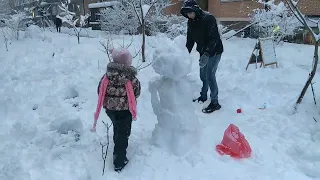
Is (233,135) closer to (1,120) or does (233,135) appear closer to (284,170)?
(284,170)

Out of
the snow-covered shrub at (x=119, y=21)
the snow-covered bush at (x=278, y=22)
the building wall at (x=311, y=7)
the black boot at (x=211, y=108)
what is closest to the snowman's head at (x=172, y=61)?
the black boot at (x=211, y=108)

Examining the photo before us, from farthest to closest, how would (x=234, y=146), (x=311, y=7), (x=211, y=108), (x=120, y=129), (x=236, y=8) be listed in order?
(x=236, y=8), (x=311, y=7), (x=211, y=108), (x=234, y=146), (x=120, y=129)

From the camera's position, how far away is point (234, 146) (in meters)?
3.60

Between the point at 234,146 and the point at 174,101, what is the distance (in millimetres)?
831

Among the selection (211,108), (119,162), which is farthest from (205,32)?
(119,162)

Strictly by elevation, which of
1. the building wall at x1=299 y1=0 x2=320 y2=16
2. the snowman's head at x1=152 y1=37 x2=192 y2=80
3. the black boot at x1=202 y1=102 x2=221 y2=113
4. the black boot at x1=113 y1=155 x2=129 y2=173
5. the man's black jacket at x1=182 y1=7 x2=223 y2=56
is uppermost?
the building wall at x1=299 y1=0 x2=320 y2=16

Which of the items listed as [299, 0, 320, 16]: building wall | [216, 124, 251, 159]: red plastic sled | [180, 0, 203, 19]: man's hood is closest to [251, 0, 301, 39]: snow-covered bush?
[299, 0, 320, 16]: building wall

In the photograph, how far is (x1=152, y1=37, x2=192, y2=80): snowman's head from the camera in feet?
11.4

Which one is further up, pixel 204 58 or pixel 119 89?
pixel 204 58

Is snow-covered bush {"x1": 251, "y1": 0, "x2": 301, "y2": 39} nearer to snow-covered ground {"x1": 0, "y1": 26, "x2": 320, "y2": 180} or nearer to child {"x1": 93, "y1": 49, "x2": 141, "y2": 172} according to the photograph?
snow-covered ground {"x1": 0, "y1": 26, "x2": 320, "y2": 180}

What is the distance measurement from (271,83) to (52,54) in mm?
5191

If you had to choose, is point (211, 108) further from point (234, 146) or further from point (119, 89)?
point (119, 89)

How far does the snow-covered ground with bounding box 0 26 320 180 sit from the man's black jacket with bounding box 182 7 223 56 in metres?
0.55

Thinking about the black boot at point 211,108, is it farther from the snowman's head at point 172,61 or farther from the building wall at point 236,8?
the building wall at point 236,8
